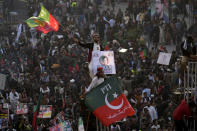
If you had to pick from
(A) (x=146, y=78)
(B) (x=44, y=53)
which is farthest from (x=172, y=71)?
(B) (x=44, y=53)

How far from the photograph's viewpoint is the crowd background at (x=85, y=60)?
1769 centimetres

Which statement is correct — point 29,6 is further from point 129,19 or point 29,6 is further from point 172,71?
point 172,71

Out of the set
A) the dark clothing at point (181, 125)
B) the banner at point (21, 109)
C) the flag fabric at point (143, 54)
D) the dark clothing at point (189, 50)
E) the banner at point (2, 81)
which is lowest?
the banner at point (21, 109)

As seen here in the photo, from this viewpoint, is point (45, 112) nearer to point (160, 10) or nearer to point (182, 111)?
point (182, 111)

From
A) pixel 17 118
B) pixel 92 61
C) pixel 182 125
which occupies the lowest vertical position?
pixel 17 118

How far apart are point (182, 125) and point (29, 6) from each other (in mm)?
21190

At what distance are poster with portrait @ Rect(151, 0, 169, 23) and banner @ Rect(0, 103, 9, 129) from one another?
32.6ft

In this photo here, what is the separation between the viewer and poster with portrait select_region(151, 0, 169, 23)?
24.8 metres

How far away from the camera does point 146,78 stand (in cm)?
2028

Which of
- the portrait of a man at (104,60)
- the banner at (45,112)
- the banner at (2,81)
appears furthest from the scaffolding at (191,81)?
the banner at (2,81)

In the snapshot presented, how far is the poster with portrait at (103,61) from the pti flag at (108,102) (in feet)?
4.45

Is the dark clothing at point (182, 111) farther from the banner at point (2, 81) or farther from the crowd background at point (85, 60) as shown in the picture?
the banner at point (2, 81)

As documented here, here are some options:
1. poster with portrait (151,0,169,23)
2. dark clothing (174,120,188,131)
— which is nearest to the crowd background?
poster with portrait (151,0,169,23)

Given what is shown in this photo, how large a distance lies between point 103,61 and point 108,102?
1.68 metres
